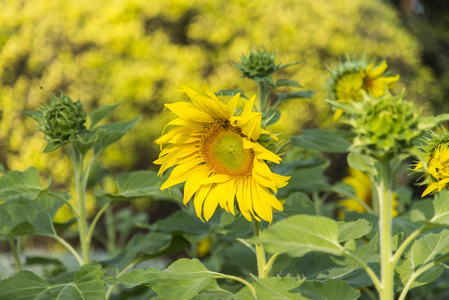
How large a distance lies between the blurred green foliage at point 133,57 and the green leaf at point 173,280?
2.62 metres

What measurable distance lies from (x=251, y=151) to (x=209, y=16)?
3.10 metres

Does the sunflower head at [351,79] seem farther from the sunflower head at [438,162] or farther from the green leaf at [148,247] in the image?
the green leaf at [148,247]

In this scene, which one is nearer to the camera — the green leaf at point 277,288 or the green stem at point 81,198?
the green leaf at point 277,288

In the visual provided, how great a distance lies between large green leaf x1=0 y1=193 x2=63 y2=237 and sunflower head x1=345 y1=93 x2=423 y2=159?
817 mm

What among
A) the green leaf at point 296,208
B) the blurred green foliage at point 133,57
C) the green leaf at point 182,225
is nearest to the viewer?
the green leaf at point 296,208

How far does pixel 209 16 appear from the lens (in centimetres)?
381

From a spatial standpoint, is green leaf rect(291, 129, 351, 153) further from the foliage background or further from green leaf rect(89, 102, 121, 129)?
the foliage background

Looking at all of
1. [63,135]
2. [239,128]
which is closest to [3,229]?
[63,135]

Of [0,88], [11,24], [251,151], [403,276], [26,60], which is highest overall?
[11,24]

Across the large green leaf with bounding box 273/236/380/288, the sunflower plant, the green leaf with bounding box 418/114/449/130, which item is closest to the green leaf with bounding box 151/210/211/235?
the sunflower plant

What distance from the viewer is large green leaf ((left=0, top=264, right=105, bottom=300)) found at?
0.93 meters

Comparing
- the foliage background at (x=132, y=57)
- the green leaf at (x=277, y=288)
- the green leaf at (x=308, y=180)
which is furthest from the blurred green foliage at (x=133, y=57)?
the green leaf at (x=277, y=288)

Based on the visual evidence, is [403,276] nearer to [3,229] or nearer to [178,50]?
[3,229]

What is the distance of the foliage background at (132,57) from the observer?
3549 mm
